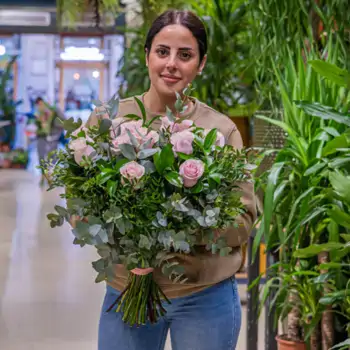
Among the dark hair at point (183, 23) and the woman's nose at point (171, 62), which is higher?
the dark hair at point (183, 23)

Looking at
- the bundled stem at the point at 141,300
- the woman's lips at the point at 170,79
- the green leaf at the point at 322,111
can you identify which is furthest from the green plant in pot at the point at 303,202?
the bundled stem at the point at 141,300

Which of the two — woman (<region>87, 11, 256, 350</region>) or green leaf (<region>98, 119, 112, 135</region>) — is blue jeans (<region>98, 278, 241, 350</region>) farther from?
green leaf (<region>98, 119, 112, 135</region>)

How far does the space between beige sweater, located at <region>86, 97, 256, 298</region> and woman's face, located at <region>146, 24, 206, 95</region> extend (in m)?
0.08

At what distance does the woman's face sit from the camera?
191 cm

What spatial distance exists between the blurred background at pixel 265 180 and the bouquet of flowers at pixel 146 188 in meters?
0.20

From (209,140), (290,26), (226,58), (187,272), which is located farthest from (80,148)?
(226,58)

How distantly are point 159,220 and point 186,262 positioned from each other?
0.20 m

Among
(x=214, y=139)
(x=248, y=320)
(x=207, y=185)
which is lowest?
(x=248, y=320)

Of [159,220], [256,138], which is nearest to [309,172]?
[256,138]

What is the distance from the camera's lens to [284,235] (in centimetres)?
316

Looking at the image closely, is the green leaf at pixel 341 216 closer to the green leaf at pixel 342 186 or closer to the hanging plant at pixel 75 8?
the green leaf at pixel 342 186

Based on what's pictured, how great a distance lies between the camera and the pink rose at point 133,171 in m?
1.61

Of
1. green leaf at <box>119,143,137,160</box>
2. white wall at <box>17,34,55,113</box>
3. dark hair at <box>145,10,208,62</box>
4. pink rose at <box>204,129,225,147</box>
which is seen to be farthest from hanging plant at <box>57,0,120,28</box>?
white wall at <box>17,34,55,113</box>

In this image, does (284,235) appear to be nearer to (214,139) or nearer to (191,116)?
(191,116)
